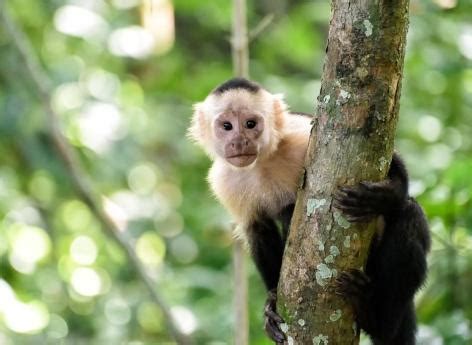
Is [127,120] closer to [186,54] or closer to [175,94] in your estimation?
[175,94]

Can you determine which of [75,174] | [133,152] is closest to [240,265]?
[75,174]

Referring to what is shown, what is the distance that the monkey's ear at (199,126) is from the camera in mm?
3568

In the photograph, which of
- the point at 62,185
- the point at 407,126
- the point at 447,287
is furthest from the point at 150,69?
the point at 447,287

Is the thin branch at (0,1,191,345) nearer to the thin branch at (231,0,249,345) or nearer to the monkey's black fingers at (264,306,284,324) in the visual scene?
the thin branch at (231,0,249,345)

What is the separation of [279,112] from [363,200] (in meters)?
1.17

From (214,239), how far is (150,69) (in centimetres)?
217

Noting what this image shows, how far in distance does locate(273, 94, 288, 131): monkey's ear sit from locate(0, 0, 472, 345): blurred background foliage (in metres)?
0.92

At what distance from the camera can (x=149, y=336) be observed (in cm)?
562

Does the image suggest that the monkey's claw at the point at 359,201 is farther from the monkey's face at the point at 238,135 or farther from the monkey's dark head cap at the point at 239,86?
the monkey's dark head cap at the point at 239,86

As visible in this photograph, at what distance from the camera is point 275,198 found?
10.7ft

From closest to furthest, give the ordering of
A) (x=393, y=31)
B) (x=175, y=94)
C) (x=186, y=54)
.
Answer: (x=393, y=31)
(x=175, y=94)
(x=186, y=54)

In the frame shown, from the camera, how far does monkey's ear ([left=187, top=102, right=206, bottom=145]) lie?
357 cm

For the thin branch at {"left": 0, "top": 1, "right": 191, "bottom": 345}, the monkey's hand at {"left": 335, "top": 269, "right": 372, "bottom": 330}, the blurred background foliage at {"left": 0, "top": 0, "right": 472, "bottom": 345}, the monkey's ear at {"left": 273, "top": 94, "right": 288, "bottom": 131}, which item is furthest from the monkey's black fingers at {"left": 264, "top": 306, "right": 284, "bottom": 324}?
the blurred background foliage at {"left": 0, "top": 0, "right": 472, "bottom": 345}

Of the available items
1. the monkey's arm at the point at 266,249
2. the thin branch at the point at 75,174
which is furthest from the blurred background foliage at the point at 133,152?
the monkey's arm at the point at 266,249
